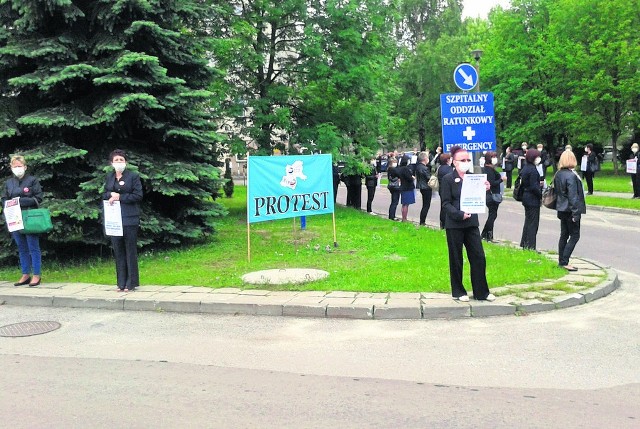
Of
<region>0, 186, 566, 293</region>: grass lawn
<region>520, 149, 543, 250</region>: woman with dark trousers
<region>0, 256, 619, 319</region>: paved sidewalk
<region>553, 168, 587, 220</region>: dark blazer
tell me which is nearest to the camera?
<region>0, 256, 619, 319</region>: paved sidewalk

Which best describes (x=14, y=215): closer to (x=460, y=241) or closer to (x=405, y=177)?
(x=460, y=241)

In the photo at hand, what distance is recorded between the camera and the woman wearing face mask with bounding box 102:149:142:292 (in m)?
8.79

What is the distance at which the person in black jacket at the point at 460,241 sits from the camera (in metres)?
7.53

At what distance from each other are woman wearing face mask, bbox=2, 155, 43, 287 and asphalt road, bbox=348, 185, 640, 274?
9539 mm

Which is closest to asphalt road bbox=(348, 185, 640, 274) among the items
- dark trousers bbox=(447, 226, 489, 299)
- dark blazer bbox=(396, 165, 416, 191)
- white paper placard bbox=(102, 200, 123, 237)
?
dark blazer bbox=(396, 165, 416, 191)

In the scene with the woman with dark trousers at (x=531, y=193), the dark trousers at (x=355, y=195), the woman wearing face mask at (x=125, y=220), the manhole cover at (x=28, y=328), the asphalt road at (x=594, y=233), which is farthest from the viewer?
the dark trousers at (x=355, y=195)

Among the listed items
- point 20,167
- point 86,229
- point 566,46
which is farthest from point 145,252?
point 566,46

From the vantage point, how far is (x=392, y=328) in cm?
682

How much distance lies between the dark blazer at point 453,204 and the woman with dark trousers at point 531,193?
13.0 feet

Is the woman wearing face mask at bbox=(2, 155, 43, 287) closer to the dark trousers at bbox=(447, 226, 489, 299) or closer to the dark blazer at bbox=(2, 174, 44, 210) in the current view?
the dark blazer at bbox=(2, 174, 44, 210)

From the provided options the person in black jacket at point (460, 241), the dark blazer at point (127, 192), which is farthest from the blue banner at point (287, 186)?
the person in black jacket at point (460, 241)

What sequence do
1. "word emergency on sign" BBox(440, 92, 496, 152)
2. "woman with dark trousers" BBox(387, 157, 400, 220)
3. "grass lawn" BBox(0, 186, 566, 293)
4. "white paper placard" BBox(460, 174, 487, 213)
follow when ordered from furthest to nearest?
"woman with dark trousers" BBox(387, 157, 400, 220), "word emergency on sign" BBox(440, 92, 496, 152), "grass lawn" BBox(0, 186, 566, 293), "white paper placard" BBox(460, 174, 487, 213)

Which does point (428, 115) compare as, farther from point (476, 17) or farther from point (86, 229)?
point (86, 229)

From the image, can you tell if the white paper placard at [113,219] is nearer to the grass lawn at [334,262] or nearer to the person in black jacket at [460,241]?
the grass lawn at [334,262]
